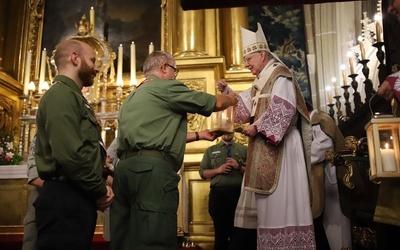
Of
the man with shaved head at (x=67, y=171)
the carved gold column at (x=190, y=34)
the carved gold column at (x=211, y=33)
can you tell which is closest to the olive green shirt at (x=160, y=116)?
the man with shaved head at (x=67, y=171)

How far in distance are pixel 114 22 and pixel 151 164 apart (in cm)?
521

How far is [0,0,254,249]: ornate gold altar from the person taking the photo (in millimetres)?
4723

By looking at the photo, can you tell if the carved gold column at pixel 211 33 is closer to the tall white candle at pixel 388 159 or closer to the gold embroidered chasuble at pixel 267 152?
the gold embroidered chasuble at pixel 267 152

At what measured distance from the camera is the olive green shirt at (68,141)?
1.95m

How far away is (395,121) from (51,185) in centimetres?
177

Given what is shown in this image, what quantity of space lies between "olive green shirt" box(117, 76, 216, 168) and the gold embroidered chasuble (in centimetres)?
55

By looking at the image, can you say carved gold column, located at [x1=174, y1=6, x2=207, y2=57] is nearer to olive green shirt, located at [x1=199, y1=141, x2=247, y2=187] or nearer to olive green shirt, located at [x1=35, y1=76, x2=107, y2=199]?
olive green shirt, located at [x1=199, y1=141, x2=247, y2=187]

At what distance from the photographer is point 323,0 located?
2.87m

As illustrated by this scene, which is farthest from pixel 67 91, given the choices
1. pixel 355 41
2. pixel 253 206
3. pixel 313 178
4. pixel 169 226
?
pixel 355 41

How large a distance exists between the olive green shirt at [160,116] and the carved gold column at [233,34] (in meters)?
4.16

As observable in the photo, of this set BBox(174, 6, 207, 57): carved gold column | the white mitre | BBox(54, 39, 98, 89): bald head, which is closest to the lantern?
the white mitre

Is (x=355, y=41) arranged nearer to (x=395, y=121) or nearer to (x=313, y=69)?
(x=313, y=69)

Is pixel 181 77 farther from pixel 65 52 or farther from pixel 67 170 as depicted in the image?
pixel 67 170

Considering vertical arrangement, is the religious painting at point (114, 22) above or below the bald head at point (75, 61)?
above
